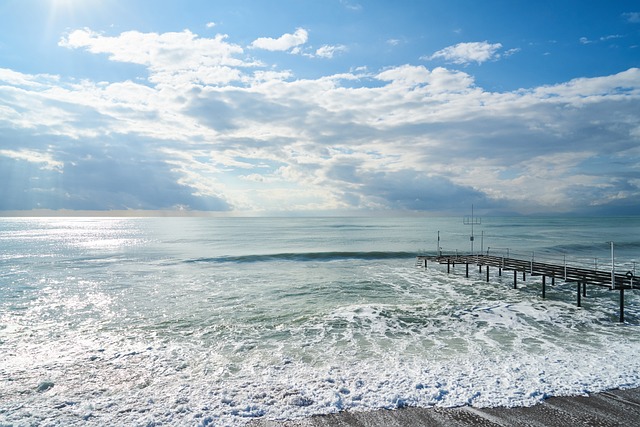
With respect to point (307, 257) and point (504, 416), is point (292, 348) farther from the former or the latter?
point (307, 257)

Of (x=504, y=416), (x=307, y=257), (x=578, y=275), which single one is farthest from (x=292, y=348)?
(x=307, y=257)

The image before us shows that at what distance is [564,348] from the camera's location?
1591 cm

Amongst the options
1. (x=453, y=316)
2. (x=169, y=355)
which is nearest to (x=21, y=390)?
(x=169, y=355)

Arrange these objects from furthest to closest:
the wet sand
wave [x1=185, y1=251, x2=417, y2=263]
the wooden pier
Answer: wave [x1=185, y1=251, x2=417, y2=263] → the wooden pier → the wet sand

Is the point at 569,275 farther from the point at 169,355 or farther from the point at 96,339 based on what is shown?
the point at 96,339

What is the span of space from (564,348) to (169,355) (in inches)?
673

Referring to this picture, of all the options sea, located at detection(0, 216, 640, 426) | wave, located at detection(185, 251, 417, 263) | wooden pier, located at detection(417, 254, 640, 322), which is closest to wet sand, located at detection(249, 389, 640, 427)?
sea, located at detection(0, 216, 640, 426)

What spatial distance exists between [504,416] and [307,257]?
159ft

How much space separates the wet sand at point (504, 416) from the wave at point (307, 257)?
4447 cm

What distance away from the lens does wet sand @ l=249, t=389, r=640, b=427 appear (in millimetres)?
9789

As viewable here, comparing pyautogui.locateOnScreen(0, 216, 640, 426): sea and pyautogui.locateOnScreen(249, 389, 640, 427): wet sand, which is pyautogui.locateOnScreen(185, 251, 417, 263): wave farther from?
pyautogui.locateOnScreen(249, 389, 640, 427): wet sand

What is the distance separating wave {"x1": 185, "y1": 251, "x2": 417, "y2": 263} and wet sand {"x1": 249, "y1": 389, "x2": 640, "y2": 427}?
4447 cm

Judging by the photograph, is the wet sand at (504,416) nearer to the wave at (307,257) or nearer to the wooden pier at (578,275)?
the wooden pier at (578,275)

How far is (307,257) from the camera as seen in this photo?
57906mm
